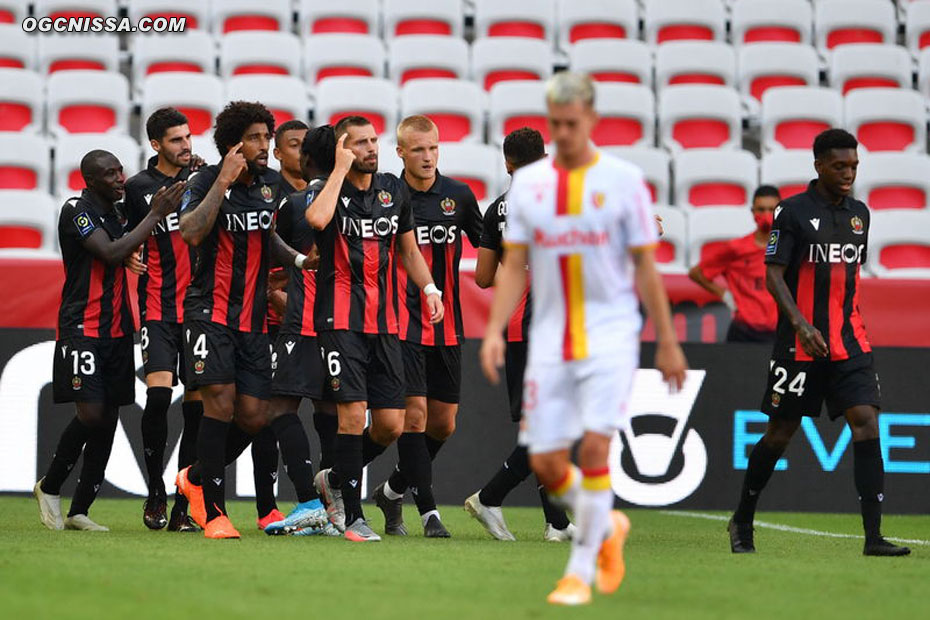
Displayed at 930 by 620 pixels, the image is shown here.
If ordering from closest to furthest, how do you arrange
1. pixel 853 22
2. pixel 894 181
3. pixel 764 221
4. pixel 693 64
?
1. pixel 764 221
2. pixel 894 181
3. pixel 693 64
4. pixel 853 22

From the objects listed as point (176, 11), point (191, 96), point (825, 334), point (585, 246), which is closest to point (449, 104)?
point (191, 96)

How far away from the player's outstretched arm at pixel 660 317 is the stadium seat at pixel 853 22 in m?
12.6

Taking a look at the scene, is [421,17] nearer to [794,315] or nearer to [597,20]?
[597,20]

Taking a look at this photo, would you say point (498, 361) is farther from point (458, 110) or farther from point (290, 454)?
point (458, 110)

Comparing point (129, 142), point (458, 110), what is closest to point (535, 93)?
point (458, 110)

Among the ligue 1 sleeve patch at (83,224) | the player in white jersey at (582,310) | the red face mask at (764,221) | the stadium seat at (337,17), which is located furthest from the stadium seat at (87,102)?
the player in white jersey at (582,310)

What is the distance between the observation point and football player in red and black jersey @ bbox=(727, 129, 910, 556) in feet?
24.9

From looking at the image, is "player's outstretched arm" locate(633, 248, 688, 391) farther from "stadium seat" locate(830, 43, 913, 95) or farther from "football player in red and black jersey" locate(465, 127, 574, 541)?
"stadium seat" locate(830, 43, 913, 95)

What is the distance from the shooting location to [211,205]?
7.85 metres

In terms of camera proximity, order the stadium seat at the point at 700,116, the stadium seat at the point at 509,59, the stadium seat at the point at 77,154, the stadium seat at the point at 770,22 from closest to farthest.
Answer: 1. the stadium seat at the point at 77,154
2. the stadium seat at the point at 700,116
3. the stadium seat at the point at 509,59
4. the stadium seat at the point at 770,22

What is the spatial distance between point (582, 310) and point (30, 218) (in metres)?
8.67

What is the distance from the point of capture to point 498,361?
5.33 metres

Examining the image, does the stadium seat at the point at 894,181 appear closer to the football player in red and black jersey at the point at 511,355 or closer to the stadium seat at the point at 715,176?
the stadium seat at the point at 715,176

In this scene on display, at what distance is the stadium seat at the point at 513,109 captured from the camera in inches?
592
